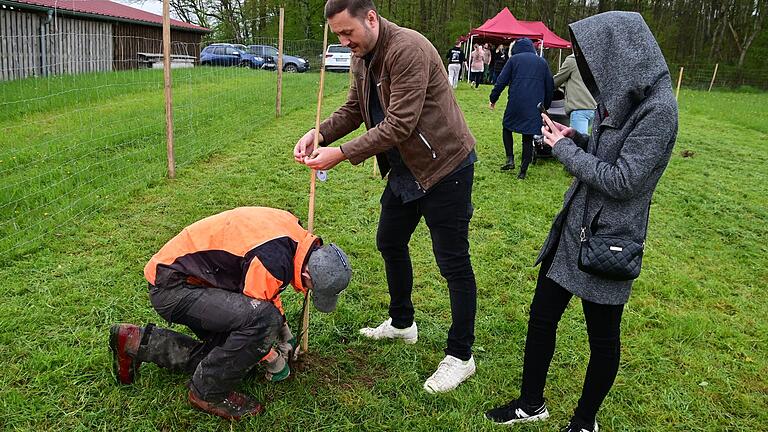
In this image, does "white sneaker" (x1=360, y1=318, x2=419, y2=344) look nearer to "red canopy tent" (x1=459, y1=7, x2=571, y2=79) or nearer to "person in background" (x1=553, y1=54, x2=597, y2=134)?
"person in background" (x1=553, y1=54, x2=597, y2=134)

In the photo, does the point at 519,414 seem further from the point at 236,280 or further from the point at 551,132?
the point at 236,280

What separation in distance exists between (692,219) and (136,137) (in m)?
6.96

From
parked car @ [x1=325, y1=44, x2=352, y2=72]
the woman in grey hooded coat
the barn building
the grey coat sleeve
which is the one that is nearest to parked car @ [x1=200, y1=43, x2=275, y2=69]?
the barn building

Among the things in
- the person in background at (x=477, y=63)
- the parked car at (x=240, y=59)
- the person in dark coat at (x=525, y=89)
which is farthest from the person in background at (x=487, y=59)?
the person in dark coat at (x=525, y=89)

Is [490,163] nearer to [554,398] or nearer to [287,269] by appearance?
[554,398]

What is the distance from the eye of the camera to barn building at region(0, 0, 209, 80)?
411 inches

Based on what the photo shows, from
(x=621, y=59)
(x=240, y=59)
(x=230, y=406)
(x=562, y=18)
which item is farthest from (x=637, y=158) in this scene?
(x=562, y=18)

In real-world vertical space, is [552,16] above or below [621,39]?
above

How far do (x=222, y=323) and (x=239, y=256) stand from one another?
30 centimetres

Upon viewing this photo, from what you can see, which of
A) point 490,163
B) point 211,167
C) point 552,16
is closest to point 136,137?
point 211,167

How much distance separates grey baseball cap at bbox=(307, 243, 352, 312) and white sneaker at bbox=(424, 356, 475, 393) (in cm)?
80

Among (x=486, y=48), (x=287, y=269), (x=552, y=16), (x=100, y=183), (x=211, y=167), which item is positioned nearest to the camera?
(x=287, y=269)

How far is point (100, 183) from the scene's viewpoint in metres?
5.88

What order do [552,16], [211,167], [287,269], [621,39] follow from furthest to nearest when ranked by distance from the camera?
[552,16], [211,167], [287,269], [621,39]
